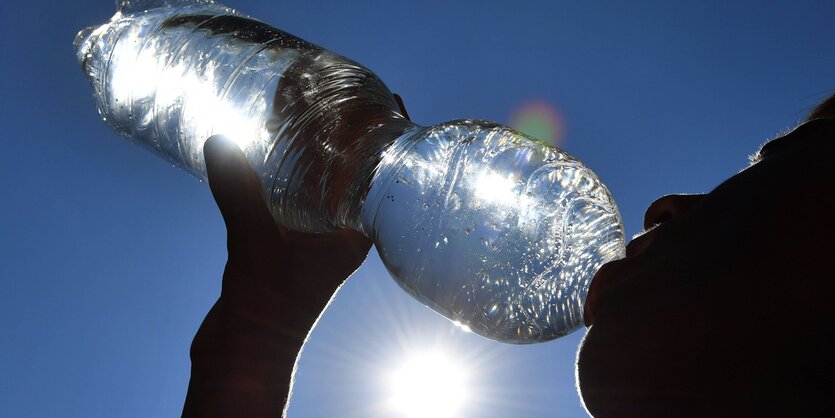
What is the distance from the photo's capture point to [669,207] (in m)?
0.99

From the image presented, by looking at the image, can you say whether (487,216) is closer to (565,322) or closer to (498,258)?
(498,258)

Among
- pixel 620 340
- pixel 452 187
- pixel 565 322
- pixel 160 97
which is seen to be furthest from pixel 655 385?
pixel 160 97

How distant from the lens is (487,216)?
49.3 inches

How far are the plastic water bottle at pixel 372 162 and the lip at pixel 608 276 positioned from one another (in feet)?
0.75

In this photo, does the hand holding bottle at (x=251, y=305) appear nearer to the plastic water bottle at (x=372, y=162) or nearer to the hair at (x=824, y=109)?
the plastic water bottle at (x=372, y=162)

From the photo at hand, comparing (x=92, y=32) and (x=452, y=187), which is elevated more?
(x=92, y=32)

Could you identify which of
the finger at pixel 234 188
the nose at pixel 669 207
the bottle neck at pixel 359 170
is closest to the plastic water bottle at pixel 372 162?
the bottle neck at pixel 359 170

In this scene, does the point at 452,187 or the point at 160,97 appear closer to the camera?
the point at 452,187

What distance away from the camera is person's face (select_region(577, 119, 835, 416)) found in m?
0.67

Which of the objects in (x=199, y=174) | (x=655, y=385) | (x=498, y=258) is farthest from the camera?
(x=199, y=174)

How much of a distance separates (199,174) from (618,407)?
1401 millimetres

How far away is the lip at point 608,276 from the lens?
90cm

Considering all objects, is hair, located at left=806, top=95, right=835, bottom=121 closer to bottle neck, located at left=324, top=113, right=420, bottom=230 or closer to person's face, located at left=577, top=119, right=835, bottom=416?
person's face, located at left=577, top=119, right=835, bottom=416

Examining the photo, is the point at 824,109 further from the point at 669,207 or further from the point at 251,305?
the point at 251,305
